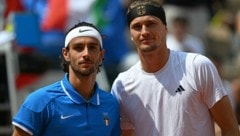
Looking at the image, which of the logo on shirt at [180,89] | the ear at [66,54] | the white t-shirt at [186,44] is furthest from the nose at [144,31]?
the white t-shirt at [186,44]

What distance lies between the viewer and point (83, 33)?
7.13 metres

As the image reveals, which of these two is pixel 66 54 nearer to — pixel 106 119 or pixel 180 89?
pixel 106 119

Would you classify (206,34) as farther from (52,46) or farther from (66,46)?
(66,46)

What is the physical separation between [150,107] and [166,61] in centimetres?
36

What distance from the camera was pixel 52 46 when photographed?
12.9 metres

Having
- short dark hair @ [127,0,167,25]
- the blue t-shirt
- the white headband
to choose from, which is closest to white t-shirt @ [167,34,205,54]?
short dark hair @ [127,0,167,25]

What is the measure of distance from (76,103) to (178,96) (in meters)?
0.74

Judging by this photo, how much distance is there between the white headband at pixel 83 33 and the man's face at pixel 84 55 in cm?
3

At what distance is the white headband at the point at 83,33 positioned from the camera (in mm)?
7137

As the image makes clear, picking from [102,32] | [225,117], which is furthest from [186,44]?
[225,117]

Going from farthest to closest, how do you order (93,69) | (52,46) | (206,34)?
(206,34) < (52,46) < (93,69)

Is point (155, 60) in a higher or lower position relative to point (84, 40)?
lower

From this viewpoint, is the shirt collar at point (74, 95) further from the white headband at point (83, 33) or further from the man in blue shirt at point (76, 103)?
the white headband at point (83, 33)

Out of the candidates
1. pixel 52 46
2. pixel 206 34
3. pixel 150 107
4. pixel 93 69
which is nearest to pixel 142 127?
pixel 150 107
